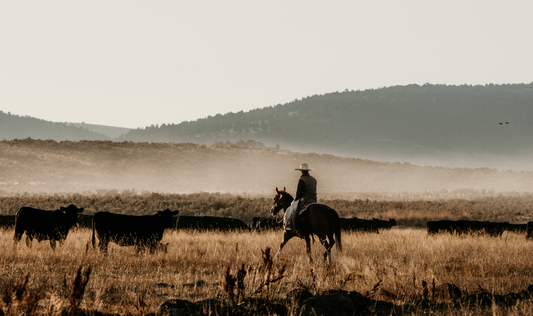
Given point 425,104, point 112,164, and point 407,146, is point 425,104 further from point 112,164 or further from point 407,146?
point 112,164

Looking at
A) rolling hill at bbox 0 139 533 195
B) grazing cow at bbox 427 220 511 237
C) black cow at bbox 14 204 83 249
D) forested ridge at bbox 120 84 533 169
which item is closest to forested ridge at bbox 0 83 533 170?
forested ridge at bbox 120 84 533 169

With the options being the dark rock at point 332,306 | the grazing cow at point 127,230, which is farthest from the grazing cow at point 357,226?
the dark rock at point 332,306

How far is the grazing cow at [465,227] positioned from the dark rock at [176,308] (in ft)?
45.2

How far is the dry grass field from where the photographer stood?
6.31 meters

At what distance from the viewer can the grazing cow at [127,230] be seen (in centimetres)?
1117

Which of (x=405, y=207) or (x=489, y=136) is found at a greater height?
(x=489, y=136)

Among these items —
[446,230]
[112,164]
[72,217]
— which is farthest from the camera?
[112,164]

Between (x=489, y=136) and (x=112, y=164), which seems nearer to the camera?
(x=112, y=164)

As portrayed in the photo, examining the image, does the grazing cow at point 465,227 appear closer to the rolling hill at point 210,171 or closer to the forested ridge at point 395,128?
the rolling hill at point 210,171

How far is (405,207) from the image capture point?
3284 centimetres

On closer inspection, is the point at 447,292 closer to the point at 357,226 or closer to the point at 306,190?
the point at 306,190

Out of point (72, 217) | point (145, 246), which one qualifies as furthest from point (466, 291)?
point (72, 217)

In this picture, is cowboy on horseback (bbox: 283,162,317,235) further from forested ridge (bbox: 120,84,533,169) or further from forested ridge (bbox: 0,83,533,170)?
forested ridge (bbox: 120,84,533,169)

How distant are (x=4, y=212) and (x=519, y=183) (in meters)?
71.1
